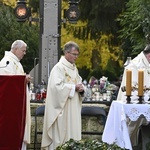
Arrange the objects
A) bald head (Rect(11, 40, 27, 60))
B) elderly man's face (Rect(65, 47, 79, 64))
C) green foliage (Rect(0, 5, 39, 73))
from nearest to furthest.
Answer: bald head (Rect(11, 40, 27, 60)), elderly man's face (Rect(65, 47, 79, 64)), green foliage (Rect(0, 5, 39, 73))

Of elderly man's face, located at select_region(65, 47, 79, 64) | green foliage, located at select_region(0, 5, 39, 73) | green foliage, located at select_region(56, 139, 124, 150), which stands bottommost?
green foliage, located at select_region(56, 139, 124, 150)

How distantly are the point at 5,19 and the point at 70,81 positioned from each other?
15.0 m

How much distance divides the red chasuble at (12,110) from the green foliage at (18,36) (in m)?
13.9

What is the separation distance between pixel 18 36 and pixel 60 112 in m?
14.0

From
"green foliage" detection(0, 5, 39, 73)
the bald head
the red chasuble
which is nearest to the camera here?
the red chasuble

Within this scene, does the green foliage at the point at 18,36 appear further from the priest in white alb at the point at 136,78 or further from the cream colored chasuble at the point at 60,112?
the cream colored chasuble at the point at 60,112

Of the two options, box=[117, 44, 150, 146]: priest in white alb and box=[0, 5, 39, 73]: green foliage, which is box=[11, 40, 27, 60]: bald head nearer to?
box=[117, 44, 150, 146]: priest in white alb

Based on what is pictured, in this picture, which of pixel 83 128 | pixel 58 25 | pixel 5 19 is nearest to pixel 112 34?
pixel 5 19

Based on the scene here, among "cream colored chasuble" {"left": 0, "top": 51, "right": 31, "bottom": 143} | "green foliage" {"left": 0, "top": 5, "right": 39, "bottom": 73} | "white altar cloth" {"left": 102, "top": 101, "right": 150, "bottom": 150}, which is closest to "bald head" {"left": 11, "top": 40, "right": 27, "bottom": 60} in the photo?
"cream colored chasuble" {"left": 0, "top": 51, "right": 31, "bottom": 143}

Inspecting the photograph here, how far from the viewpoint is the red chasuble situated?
9.98 meters

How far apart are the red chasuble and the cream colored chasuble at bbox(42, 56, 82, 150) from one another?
60 cm

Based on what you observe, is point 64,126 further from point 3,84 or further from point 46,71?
point 46,71

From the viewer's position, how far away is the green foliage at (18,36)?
24.3m

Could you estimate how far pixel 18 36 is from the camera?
79.8 ft
